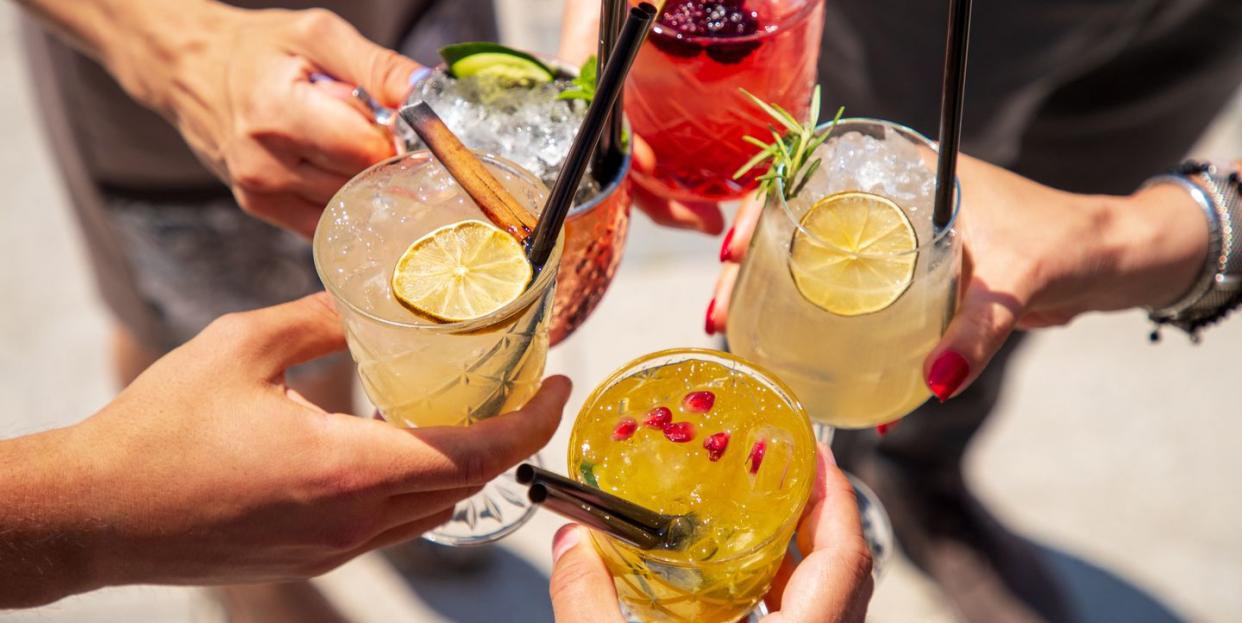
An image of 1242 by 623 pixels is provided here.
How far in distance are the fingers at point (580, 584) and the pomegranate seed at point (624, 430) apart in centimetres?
12

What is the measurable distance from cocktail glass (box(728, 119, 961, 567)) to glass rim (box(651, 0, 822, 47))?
0.15m

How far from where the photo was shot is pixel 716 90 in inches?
55.2

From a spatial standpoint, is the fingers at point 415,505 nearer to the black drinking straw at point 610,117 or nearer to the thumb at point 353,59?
the black drinking straw at point 610,117

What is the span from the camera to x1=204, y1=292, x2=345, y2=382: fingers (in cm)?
118

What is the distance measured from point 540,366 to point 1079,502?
75.1 inches

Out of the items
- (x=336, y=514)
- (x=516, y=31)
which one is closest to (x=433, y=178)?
(x=336, y=514)

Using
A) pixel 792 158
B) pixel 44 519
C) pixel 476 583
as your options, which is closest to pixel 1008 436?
pixel 476 583

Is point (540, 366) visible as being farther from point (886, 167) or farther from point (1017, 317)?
point (1017, 317)

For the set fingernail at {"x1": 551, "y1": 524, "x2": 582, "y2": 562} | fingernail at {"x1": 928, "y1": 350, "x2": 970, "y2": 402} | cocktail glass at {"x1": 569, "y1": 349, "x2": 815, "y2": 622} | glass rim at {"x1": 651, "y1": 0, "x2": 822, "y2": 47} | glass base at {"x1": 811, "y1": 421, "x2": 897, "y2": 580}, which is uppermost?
glass rim at {"x1": 651, "y1": 0, "x2": 822, "y2": 47}

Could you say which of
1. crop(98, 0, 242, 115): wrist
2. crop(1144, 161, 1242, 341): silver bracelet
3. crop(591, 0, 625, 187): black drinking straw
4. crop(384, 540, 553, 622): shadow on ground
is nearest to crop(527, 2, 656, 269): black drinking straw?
crop(591, 0, 625, 187): black drinking straw

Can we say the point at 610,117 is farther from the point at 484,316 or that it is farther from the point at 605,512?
the point at 605,512

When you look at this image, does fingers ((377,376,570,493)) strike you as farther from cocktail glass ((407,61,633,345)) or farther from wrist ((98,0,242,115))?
wrist ((98,0,242,115))

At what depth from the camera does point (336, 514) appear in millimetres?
1147

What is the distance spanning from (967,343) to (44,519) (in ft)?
3.44
